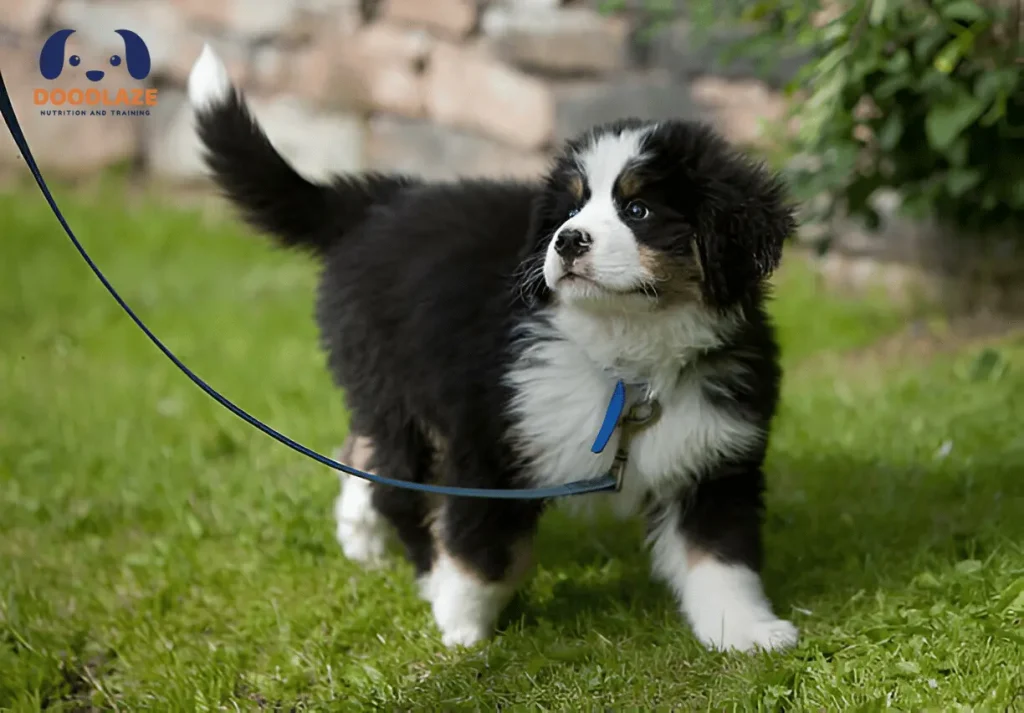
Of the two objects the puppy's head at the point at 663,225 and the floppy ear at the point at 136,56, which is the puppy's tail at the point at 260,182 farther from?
the floppy ear at the point at 136,56

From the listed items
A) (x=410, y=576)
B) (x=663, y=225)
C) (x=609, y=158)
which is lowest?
(x=410, y=576)

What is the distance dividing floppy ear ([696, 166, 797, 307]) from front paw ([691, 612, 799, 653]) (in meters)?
0.72

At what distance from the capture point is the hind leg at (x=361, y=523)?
3312 millimetres

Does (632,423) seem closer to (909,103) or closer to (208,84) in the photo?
(208,84)

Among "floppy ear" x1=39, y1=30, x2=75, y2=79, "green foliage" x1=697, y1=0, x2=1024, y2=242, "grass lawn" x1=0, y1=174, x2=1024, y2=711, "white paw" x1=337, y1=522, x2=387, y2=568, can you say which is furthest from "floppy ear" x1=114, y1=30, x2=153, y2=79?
"white paw" x1=337, y1=522, x2=387, y2=568

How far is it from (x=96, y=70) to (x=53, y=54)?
0.39 meters

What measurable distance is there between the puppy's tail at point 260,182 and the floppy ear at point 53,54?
171 inches

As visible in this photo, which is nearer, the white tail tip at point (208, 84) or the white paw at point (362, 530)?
the white tail tip at point (208, 84)

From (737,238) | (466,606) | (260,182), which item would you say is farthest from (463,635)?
(260,182)

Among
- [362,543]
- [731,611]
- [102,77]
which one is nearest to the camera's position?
[731,611]

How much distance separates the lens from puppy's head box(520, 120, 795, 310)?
2414 mm

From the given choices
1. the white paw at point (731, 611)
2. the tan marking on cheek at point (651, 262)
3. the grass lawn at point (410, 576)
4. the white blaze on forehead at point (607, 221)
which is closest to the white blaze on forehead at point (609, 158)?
the white blaze on forehead at point (607, 221)

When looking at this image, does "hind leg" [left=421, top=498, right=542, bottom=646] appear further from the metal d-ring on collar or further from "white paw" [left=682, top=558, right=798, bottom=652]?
"white paw" [left=682, top=558, right=798, bottom=652]

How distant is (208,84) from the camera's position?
3080 mm
